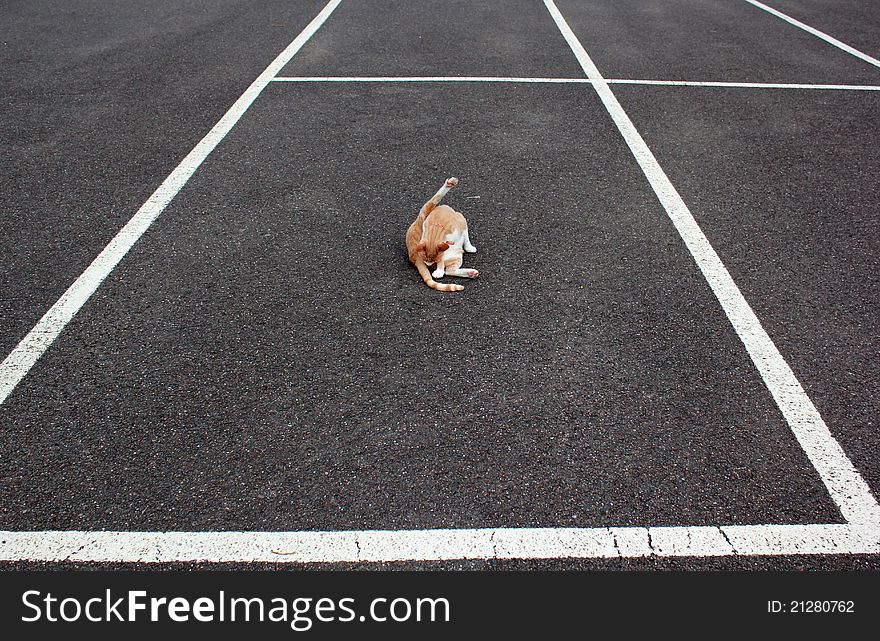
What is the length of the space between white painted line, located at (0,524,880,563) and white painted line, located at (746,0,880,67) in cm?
792

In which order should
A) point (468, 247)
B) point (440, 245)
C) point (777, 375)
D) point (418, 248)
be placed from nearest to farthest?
point (777, 375) < point (440, 245) < point (418, 248) < point (468, 247)

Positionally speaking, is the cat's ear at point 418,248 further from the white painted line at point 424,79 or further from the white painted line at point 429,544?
the white painted line at point 424,79

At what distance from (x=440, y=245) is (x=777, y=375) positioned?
1.95 metres

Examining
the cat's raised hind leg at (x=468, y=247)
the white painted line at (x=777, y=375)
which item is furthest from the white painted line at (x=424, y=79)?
the cat's raised hind leg at (x=468, y=247)

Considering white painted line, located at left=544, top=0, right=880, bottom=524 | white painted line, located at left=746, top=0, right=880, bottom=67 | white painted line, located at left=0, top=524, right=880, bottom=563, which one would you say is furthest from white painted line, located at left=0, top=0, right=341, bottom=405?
white painted line, located at left=746, top=0, right=880, bottom=67

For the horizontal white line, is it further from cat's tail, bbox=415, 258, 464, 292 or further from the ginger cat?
cat's tail, bbox=415, 258, 464, 292

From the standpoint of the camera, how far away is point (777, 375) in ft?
10.9

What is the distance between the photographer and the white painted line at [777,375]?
272 cm

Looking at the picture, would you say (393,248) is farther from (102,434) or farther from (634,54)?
(634,54)

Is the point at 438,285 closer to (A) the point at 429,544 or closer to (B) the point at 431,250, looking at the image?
(B) the point at 431,250

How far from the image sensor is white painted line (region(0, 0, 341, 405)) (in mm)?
3301

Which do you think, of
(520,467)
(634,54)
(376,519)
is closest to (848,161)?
(634,54)

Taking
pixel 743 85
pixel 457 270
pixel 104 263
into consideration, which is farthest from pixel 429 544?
pixel 743 85

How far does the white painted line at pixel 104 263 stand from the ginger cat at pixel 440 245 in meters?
1.92
